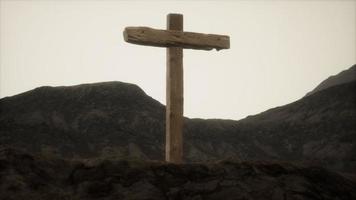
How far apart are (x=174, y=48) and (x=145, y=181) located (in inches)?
87.5

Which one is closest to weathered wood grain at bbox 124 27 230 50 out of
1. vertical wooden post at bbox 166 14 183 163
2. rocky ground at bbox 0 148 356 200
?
vertical wooden post at bbox 166 14 183 163

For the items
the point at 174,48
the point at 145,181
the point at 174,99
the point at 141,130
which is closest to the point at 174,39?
the point at 174,48

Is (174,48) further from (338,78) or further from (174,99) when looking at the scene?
(338,78)

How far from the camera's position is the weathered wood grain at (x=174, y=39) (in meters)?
7.75

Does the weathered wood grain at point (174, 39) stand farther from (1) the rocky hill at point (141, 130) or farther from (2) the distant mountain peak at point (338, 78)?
(2) the distant mountain peak at point (338, 78)

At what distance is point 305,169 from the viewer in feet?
27.7

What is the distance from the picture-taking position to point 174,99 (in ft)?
26.3

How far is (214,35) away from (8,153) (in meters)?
3.81

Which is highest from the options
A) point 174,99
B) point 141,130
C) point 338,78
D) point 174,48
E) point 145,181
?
point 338,78

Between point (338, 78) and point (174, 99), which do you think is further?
point (338, 78)

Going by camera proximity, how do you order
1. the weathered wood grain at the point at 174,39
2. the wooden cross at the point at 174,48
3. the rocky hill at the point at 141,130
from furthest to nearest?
the rocky hill at the point at 141,130, the wooden cross at the point at 174,48, the weathered wood grain at the point at 174,39

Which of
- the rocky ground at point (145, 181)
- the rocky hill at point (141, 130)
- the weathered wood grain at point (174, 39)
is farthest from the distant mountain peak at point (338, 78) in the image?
the rocky ground at point (145, 181)

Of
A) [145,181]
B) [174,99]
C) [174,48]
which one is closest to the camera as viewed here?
[145,181]

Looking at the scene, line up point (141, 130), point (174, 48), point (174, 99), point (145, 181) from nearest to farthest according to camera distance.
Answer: point (145, 181), point (174, 99), point (174, 48), point (141, 130)
